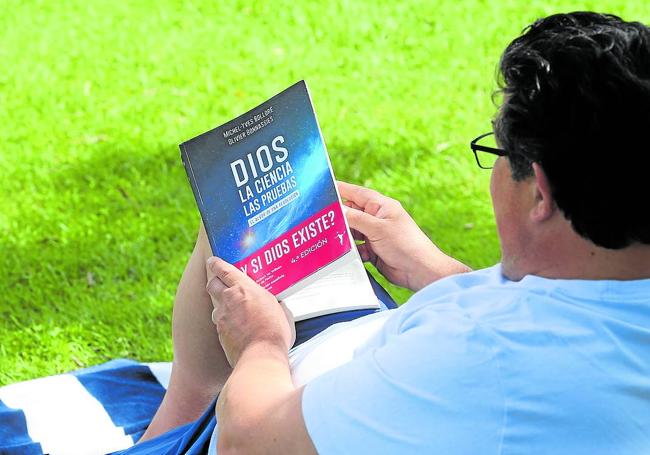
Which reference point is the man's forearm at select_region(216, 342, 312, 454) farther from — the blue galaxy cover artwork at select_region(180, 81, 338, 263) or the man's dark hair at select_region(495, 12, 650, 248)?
the man's dark hair at select_region(495, 12, 650, 248)

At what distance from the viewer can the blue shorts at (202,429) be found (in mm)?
1979

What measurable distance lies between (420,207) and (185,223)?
34.2 inches

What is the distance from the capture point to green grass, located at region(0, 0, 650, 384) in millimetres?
3404

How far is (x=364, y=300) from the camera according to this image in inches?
86.1

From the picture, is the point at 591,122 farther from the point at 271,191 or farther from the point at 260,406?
the point at 271,191

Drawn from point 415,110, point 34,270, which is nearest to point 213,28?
point 415,110

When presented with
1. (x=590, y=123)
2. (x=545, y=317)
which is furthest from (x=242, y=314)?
(x=590, y=123)

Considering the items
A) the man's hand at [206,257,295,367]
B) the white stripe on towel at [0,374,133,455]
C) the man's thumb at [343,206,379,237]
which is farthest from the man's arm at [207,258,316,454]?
the white stripe on towel at [0,374,133,455]

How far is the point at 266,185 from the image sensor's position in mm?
1990

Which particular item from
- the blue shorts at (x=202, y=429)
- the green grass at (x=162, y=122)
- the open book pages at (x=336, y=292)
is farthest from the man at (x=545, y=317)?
the green grass at (x=162, y=122)

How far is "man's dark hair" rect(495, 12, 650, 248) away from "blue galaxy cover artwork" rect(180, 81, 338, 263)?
23.6 inches

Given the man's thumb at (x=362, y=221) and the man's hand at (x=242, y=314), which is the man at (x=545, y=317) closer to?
the man's hand at (x=242, y=314)

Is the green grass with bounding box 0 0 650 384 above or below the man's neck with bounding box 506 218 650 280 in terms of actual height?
below

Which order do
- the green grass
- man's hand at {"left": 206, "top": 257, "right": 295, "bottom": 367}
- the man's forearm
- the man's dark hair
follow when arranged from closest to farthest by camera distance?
the man's dark hair, the man's forearm, man's hand at {"left": 206, "top": 257, "right": 295, "bottom": 367}, the green grass
